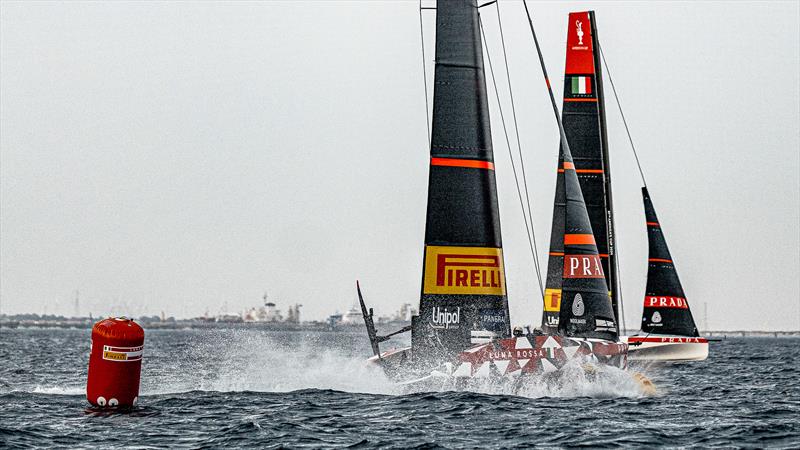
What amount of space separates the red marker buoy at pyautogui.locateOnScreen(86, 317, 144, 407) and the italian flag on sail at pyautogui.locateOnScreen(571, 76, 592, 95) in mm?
20416

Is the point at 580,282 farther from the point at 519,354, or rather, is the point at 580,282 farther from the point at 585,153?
the point at 585,153

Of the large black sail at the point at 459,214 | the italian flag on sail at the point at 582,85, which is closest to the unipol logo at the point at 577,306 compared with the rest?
the large black sail at the point at 459,214

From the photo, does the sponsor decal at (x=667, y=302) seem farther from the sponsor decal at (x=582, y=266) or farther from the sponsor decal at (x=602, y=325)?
the sponsor decal at (x=602, y=325)

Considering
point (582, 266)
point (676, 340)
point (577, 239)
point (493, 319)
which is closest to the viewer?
point (493, 319)

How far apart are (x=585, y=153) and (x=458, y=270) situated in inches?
528

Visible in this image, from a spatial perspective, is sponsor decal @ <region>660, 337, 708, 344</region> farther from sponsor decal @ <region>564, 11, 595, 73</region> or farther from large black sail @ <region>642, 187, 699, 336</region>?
sponsor decal @ <region>564, 11, 595, 73</region>

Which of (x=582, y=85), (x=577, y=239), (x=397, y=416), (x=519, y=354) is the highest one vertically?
(x=582, y=85)

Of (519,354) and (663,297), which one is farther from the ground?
(663,297)

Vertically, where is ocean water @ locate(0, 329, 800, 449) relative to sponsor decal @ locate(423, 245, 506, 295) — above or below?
below

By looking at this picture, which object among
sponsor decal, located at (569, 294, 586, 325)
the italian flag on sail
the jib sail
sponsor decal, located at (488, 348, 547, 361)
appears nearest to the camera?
sponsor decal, located at (488, 348, 547, 361)

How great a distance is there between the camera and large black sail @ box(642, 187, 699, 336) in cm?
3925

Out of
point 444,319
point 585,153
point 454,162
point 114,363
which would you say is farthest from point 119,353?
point 585,153

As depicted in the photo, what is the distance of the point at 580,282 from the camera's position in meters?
26.0

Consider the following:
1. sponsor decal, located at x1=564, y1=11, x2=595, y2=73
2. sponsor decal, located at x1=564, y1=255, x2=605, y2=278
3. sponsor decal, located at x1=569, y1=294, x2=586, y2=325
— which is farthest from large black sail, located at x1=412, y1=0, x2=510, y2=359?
sponsor decal, located at x1=564, y1=11, x2=595, y2=73
